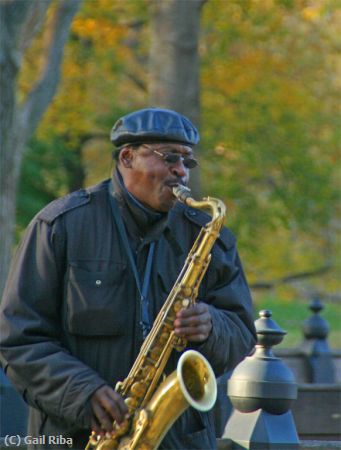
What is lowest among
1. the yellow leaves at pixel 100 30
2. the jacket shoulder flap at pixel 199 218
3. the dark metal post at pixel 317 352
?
the dark metal post at pixel 317 352

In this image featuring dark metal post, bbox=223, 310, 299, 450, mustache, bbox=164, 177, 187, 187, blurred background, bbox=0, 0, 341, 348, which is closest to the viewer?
mustache, bbox=164, 177, 187, 187

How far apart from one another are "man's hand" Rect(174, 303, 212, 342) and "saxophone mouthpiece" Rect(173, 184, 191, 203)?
0.37m

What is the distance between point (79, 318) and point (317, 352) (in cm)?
859

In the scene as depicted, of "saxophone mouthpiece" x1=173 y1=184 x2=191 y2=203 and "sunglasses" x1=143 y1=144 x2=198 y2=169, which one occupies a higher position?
"sunglasses" x1=143 y1=144 x2=198 y2=169

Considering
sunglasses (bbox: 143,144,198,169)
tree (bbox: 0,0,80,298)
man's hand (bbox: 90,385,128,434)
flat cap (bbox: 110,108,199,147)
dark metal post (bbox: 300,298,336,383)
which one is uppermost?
tree (bbox: 0,0,80,298)

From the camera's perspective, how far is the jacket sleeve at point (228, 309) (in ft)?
13.5

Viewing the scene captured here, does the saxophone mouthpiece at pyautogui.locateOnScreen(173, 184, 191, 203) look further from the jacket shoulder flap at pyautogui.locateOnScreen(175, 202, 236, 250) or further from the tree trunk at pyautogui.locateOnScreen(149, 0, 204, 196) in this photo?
the tree trunk at pyautogui.locateOnScreen(149, 0, 204, 196)

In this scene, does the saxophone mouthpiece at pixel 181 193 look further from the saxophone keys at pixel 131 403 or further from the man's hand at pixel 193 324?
the saxophone keys at pixel 131 403

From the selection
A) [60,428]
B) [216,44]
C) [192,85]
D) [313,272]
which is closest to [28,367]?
[60,428]

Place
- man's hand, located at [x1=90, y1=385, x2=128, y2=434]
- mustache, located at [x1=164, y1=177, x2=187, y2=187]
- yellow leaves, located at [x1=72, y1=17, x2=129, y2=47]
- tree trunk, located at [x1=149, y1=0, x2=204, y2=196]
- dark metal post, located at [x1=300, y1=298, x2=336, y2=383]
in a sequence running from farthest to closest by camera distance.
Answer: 1. yellow leaves, located at [x1=72, y1=17, x2=129, y2=47]
2. tree trunk, located at [x1=149, y1=0, x2=204, y2=196]
3. dark metal post, located at [x1=300, y1=298, x2=336, y2=383]
4. mustache, located at [x1=164, y1=177, x2=187, y2=187]
5. man's hand, located at [x1=90, y1=385, x2=128, y2=434]

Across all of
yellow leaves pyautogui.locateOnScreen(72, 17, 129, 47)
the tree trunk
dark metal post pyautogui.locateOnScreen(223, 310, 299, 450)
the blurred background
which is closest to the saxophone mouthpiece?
dark metal post pyautogui.locateOnScreen(223, 310, 299, 450)

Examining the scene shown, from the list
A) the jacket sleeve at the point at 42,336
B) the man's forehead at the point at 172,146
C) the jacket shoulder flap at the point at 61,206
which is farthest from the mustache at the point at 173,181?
the jacket sleeve at the point at 42,336

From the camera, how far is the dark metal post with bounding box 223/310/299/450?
561cm

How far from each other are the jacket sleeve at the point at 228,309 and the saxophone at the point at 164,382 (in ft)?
0.30
